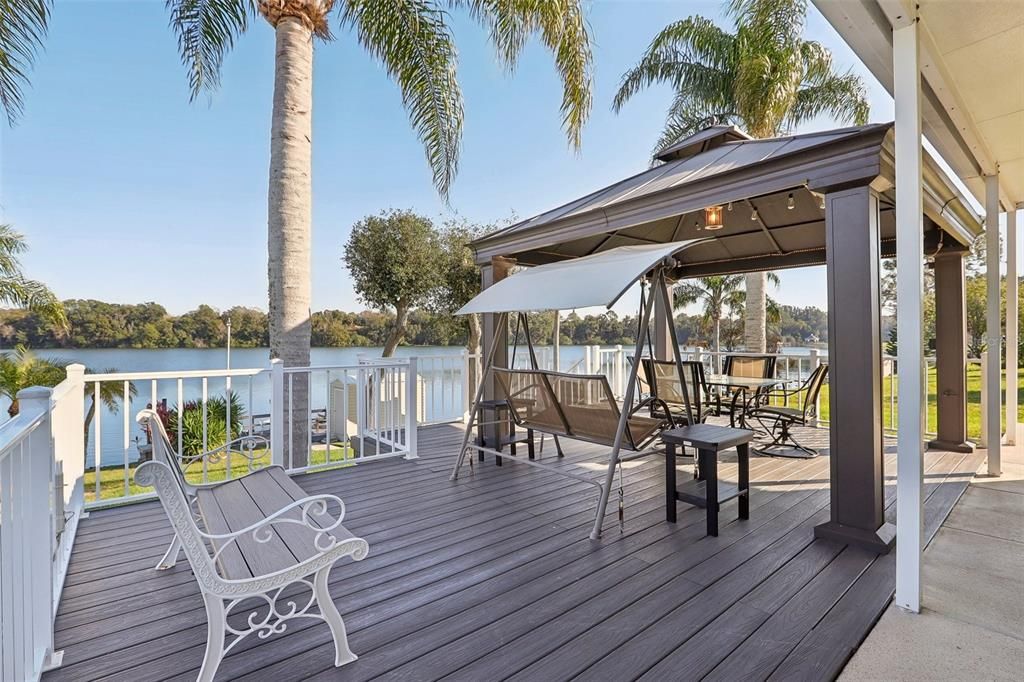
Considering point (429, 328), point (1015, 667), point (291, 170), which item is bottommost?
point (1015, 667)

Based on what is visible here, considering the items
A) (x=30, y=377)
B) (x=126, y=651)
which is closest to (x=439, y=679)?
(x=126, y=651)

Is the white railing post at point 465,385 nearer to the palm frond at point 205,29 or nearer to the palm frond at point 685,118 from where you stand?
the palm frond at point 205,29

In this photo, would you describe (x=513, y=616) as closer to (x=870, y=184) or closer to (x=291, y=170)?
(x=870, y=184)

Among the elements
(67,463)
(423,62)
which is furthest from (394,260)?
(67,463)

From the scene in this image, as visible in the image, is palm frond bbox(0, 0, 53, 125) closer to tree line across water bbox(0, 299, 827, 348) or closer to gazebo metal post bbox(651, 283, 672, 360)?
tree line across water bbox(0, 299, 827, 348)

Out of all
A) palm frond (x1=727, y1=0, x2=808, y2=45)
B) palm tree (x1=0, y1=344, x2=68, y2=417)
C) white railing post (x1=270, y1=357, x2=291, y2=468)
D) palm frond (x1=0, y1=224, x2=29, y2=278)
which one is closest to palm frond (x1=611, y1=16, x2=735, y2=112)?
palm frond (x1=727, y1=0, x2=808, y2=45)

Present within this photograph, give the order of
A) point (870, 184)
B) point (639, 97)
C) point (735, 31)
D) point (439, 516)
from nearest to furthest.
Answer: point (870, 184)
point (439, 516)
point (735, 31)
point (639, 97)

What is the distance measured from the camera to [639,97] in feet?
42.1

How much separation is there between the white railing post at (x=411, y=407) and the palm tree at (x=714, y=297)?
66.6 ft

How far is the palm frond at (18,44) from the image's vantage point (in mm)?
4734

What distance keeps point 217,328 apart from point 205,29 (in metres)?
11.9

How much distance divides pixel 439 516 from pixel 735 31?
13201mm

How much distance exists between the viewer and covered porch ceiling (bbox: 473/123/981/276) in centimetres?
310

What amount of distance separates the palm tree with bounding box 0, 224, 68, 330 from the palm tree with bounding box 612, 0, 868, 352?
14795 mm
